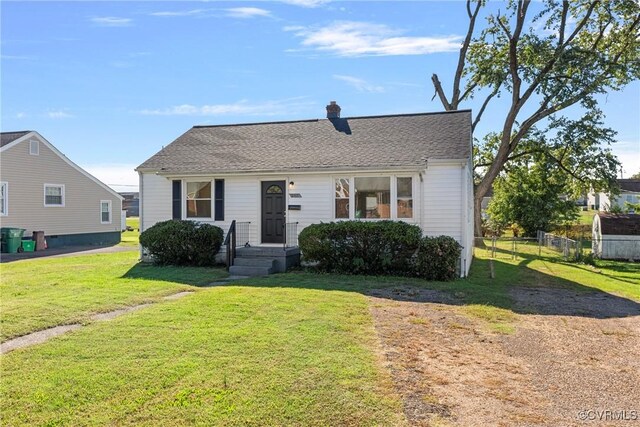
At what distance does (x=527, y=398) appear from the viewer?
4031 millimetres

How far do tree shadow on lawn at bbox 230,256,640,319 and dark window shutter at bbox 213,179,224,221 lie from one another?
11.7 feet

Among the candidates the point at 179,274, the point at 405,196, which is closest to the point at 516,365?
the point at 405,196

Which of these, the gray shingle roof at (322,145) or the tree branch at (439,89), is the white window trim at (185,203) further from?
the tree branch at (439,89)

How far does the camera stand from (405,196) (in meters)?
12.5

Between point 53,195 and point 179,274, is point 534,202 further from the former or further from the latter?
point 53,195

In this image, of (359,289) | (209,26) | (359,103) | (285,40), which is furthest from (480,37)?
(359,289)

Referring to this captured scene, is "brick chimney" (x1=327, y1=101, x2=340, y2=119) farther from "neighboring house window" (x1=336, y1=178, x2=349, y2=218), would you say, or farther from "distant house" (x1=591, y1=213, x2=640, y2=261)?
"distant house" (x1=591, y1=213, x2=640, y2=261)

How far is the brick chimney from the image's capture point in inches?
667

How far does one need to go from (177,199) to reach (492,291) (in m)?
9.87

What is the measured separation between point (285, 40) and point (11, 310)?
9826mm

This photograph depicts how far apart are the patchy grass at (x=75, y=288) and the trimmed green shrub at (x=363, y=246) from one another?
8.96 feet

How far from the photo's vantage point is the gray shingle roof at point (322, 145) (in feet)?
42.3

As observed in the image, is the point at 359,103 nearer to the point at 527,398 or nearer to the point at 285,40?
the point at 285,40

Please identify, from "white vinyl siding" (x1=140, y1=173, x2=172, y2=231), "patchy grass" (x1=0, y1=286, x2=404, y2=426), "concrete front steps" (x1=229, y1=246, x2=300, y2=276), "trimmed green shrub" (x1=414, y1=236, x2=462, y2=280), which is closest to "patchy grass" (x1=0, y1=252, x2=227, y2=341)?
"concrete front steps" (x1=229, y1=246, x2=300, y2=276)
